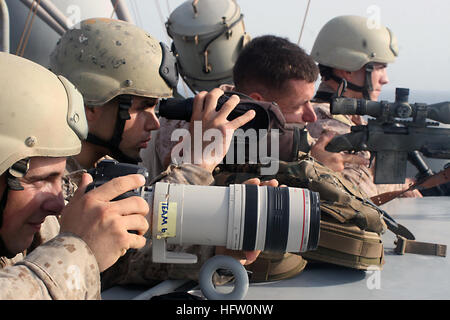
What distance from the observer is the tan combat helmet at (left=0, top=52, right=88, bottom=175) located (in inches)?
54.9

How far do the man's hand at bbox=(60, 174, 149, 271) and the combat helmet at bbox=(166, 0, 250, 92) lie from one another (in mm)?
3684

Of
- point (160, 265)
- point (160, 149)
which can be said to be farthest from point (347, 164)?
point (160, 265)

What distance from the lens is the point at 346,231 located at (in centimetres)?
199

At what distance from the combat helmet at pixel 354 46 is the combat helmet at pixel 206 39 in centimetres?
76

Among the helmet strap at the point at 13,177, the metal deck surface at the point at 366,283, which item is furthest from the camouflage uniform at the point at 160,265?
the helmet strap at the point at 13,177

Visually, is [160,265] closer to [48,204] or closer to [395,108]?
[48,204]

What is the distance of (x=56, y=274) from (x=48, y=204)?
30 centimetres

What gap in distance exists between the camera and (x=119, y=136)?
239 centimetres

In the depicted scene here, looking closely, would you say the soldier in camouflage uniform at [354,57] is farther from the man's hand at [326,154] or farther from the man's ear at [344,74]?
the man's hand at [326,154]

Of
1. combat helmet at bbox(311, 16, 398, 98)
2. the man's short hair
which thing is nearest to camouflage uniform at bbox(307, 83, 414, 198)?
combat helmet at bbox(311, 16, 398, 98)

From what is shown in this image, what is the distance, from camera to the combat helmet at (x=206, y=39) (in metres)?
4.83

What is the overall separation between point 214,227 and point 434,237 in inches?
68.9
